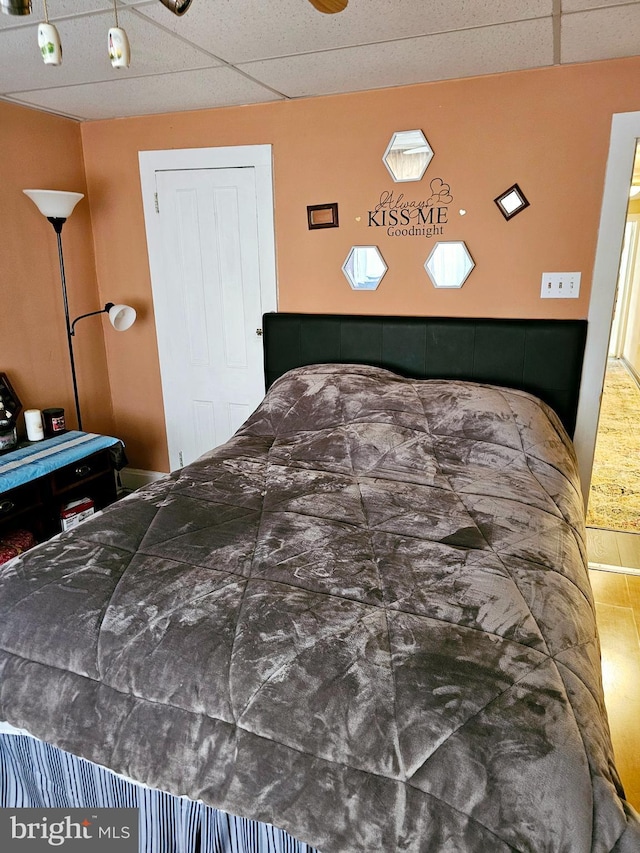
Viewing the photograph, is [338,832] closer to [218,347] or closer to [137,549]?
[137,549]

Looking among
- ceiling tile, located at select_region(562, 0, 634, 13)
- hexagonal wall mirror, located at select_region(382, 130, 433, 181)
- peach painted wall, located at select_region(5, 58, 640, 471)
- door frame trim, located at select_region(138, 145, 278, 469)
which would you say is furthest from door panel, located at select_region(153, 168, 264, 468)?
ceiling tile, located at select_region(562, 0, 634, 13)

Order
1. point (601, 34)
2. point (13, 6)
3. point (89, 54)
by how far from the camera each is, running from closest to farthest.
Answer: point (13, 6)
point (601, 34)
point (89, 54)

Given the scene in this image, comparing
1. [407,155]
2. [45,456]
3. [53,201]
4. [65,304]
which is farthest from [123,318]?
[407,155]

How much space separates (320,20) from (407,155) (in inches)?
36.6

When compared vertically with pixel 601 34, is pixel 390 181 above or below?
below

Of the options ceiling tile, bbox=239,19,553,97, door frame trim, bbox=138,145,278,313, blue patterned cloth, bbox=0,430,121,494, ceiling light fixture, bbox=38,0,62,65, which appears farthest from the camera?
door frame trim, bbox=138,145,278,313

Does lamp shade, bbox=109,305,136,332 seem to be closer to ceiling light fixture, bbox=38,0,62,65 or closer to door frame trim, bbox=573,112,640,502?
ceiling light fixture, bbox=38,0,62,65

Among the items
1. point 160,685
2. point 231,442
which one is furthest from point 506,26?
point 160,685

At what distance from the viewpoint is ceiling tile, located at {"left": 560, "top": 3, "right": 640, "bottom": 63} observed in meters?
1.85

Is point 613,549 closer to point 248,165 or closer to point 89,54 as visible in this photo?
point 248,165

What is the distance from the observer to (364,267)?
290 cm

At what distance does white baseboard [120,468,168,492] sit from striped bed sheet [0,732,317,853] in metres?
2.30

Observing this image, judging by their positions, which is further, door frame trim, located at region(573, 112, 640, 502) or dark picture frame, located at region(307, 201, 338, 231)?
dark picture frame, located at region(307, 201, 338, 231)

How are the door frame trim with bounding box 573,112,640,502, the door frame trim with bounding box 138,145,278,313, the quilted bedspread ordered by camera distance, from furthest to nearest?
the door frame trim with bounding box 138,145,278,313 < the door frame trim with bounding box 573,112,640,502 < the quilted bedspread
